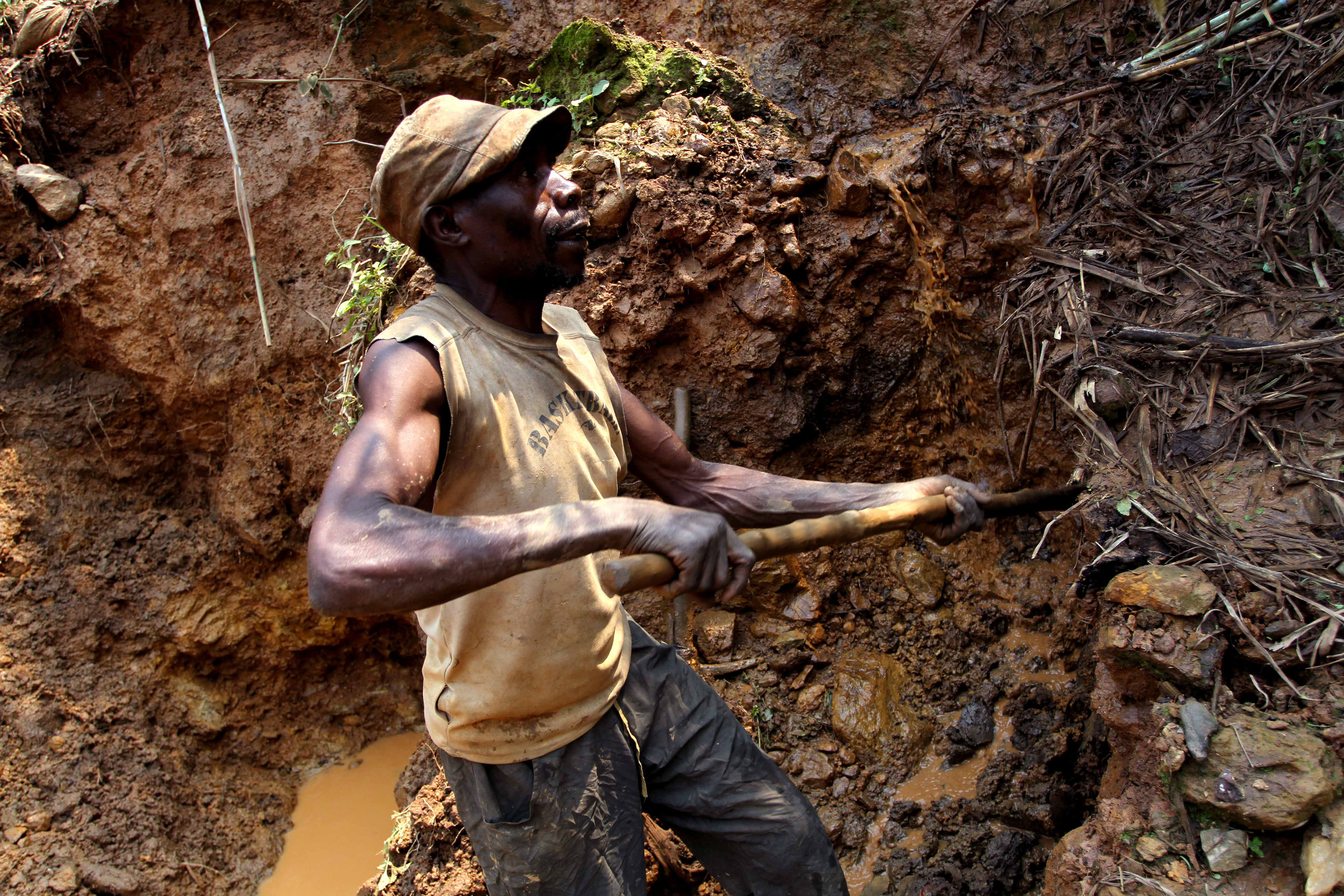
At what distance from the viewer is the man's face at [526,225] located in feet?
6.38

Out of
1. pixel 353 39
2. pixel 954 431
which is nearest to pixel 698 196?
pixel 954 431

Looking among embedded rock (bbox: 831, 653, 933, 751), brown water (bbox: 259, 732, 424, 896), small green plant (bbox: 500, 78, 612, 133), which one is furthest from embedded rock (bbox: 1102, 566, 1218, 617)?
brown water (bbox: 259, 732, 424, 896)

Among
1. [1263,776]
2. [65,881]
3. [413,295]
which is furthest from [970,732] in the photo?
[65,881]

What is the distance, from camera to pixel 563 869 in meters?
2.00

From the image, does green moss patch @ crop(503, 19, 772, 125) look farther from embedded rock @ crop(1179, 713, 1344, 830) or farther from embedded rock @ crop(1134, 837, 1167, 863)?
embedded rock @ crop(1134, 837, 1167, 863)

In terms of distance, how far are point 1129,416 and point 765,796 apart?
5.41 feet

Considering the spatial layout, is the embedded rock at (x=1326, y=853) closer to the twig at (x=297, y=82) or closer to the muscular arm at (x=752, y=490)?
the muscular arm at (x=752, y=490)

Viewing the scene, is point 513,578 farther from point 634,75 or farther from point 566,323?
point 634,75

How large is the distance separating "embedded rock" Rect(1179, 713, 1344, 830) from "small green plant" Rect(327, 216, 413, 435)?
3.14 m

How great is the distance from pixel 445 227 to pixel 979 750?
8.50ft

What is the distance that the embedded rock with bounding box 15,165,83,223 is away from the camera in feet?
13.8

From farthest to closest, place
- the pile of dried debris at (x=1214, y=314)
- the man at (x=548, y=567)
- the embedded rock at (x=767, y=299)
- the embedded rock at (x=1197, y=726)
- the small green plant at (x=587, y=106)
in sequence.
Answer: the small green plant at (x=587, y=106) < the embedded rock at (x=767, y=299) < the pile of dried debris at (x=1214, y=314) < the embedded rock at (x=1197, y=726) < the man at (x=548, y=567)

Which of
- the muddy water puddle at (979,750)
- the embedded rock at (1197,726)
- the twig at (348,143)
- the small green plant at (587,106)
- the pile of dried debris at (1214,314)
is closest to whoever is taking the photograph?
the embedded rock at (1197,726)

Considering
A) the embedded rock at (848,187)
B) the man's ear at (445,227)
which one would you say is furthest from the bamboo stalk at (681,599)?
the man's ear at (445,227)
